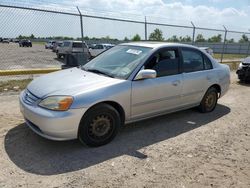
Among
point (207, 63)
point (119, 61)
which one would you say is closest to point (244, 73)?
point (207, 63)

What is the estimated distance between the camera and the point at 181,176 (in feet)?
10.7

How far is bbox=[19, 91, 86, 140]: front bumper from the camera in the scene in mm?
3439

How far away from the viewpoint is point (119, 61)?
4.57 m

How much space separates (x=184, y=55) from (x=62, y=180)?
3.39 m

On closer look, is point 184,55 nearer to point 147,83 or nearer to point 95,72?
point 147,83

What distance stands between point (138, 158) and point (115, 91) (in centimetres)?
106

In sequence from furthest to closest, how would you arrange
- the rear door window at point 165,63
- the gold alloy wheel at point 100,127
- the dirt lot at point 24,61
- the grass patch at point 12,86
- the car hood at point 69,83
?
the dirt lot at point 24,61, the grass patch at point 12,86, the rear door window at point 165,63, the gold alloy wheel at point 100,127, the car hood at point 69,83

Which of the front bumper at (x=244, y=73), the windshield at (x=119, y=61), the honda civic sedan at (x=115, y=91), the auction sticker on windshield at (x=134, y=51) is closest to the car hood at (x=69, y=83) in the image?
the honda civic sedan at (x=115, y=91)

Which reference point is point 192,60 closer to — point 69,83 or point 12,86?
point 69,83

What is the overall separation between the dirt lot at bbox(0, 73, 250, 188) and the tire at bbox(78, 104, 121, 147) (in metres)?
0.13

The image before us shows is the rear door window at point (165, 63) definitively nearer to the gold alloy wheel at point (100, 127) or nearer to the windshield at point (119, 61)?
the windshield at point (119, 61)

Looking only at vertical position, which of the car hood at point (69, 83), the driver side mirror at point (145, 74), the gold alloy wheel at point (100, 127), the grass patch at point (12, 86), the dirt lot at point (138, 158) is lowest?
the dirt lot at point (138, 158)

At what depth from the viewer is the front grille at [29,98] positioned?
3.70 m

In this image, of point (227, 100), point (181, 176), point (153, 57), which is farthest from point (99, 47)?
point (181, 176)
